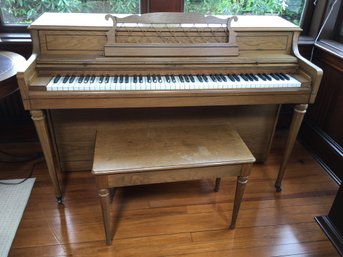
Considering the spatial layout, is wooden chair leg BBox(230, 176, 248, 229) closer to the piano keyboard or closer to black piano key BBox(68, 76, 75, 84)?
the piano keyboard

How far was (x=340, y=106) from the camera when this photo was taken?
82.4 inches

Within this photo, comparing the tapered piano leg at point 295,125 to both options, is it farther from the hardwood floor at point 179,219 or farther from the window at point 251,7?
the window at point 251,7

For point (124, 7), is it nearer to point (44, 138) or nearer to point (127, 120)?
point (127, 120)

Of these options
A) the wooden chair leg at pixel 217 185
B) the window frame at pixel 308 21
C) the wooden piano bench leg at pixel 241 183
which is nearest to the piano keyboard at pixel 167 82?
the wooden piano bench leg at pixel 241 183

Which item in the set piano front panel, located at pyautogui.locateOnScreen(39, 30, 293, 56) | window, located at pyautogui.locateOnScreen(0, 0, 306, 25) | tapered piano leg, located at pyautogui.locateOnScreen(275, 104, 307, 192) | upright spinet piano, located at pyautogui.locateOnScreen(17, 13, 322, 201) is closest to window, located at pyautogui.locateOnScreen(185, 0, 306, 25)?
window, located at pyautogui.locateOnScreen(0, 0, 306, 25)

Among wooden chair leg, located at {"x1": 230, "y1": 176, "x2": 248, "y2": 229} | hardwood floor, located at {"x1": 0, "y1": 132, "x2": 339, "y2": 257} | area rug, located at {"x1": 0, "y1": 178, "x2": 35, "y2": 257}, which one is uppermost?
wooden chair leg, located at {"x1": 230, "y1": 176, "x2": 248, "y2": 229}

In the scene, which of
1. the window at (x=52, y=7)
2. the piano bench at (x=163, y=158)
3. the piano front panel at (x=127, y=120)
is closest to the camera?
the piano bench at (x=163, y=158)

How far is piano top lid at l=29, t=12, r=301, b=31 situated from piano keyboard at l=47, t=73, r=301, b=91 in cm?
26

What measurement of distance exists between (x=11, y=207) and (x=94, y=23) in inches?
47.4

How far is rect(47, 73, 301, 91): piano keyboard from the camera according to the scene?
1.45 metres

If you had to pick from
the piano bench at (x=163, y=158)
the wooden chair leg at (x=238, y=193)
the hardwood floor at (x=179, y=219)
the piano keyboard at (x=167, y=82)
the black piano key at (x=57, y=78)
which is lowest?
the hardwood floor at (x=179, y=219)

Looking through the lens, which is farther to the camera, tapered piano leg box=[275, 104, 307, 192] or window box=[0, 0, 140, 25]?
window box=[0, 0, 140, 25]

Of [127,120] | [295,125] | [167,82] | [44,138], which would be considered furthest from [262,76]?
[44,138]

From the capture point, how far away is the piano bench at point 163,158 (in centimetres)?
136
